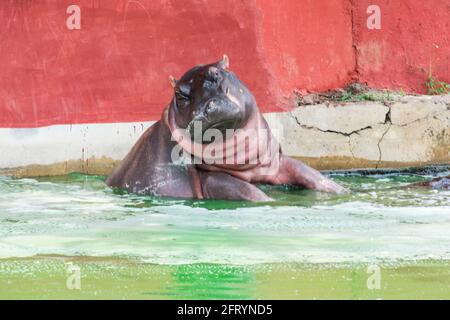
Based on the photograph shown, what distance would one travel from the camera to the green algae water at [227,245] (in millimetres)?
4824

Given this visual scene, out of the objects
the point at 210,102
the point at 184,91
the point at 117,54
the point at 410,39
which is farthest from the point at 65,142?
the point at 410,39

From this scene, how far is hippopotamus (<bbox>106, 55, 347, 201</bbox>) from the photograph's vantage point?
24.9 feet

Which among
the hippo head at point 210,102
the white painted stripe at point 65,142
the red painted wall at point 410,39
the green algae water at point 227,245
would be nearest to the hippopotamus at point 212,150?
the hippo head at point 210,102

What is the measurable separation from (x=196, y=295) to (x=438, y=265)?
135cm

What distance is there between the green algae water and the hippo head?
0.59 m

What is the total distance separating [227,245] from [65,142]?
3.80 meters

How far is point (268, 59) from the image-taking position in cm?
950

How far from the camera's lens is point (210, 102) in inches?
295

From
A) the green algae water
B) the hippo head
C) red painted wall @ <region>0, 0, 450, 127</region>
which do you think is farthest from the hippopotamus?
red painted wall @ <region>0, 0, 450, 127</region>

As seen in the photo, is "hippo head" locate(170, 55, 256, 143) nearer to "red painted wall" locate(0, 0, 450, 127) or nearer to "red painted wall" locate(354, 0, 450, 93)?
"red painted wall" locate(0, 0, 450, 127)

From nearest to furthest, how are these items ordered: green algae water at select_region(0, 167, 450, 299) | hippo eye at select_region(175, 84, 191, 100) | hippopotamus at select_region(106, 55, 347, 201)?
1. green algae water at select_region(0, 167, 450, 299)
2. hippopotamus at select_region(106, 55, 347, 201)
3. hippo eye at select_region(175, 84, 191, 100)

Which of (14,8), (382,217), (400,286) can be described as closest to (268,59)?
(14,8)
